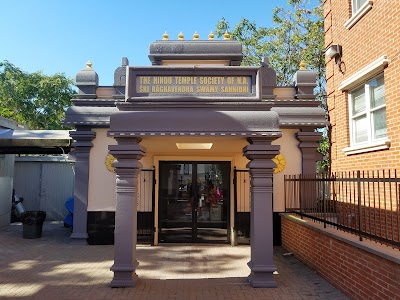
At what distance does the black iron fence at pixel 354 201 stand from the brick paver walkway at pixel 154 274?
1275mm

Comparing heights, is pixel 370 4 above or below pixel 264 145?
above

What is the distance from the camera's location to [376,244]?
503 centimetres

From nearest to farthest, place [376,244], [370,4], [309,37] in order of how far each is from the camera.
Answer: [376,244] < [370,4] < [309,37]

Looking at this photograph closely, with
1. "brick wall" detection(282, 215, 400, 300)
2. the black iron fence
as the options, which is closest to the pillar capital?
the black iron fence

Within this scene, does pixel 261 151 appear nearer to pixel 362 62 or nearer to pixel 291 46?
pixel 362 62

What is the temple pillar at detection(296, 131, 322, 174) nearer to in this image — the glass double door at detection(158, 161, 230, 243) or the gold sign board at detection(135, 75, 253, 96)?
the glass double door at detection(158, 161, 230, 243)

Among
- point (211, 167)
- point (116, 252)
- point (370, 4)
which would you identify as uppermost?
point (370, 4)

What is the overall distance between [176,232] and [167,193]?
1236mm

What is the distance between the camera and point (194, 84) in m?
6.84

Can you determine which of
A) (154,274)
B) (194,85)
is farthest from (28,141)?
(194,85)

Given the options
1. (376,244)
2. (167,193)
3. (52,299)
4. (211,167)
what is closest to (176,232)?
(167,193)

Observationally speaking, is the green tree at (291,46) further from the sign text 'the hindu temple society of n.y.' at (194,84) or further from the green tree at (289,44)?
the sign text 'the hindu temple society of n.y.' at (194,84)

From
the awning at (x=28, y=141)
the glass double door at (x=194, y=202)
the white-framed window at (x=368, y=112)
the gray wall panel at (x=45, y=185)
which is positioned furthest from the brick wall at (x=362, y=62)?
the gray wall panel at (x=45, y=185)

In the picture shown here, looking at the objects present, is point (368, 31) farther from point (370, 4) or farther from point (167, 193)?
point (167, 193)
